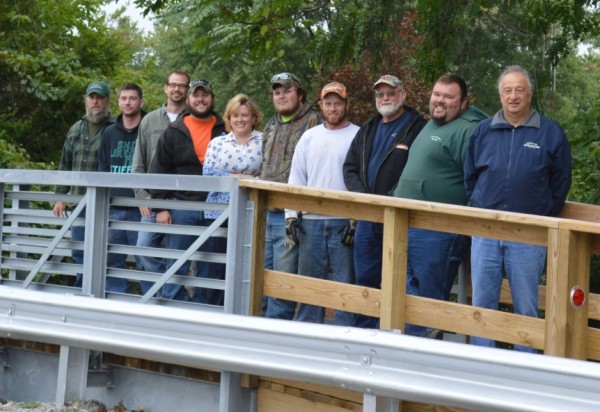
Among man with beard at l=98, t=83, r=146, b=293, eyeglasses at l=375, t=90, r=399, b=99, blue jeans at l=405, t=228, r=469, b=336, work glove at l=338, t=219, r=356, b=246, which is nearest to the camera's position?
blue jeans at l=405, t=228, r=469, b=336

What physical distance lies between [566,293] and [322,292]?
1672mm

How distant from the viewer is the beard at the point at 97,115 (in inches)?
422

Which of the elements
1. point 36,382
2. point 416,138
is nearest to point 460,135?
point 416,138

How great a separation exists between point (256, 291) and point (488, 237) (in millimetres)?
1666

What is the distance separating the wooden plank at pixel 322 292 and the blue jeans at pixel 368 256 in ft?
1.98

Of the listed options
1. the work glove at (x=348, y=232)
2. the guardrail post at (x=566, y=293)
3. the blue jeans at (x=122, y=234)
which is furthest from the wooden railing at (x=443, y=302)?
the blue jeans at (x=122, y=234)

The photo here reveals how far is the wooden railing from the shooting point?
622cm

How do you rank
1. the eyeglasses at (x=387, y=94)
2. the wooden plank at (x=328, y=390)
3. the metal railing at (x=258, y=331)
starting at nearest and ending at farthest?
the metal railing at (x=258, y=331)
the wooden plank at (x=328, y=390)
the eyeglasses at (x=387, y=94)

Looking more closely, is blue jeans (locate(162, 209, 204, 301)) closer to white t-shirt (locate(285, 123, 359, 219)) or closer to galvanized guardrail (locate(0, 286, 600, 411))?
white t-shirt (locate(285, 123, 359, 219))

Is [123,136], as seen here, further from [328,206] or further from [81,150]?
[328,206]

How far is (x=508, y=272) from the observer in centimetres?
710

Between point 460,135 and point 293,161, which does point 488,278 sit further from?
point 293,161

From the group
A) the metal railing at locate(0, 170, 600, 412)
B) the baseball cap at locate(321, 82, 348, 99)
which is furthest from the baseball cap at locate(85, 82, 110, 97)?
the baseball cap at locate(321, 82, 348, 99)

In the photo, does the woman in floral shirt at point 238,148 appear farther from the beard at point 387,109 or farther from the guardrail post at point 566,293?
the guardrail post at point 566,293
